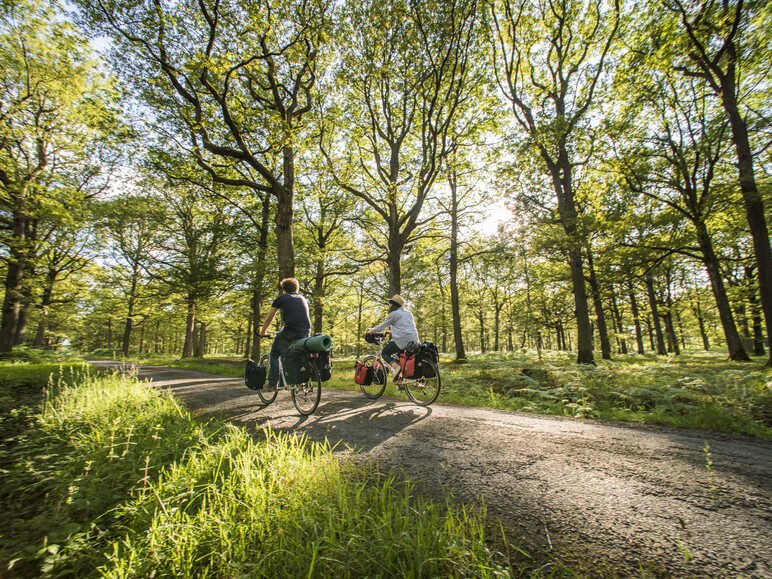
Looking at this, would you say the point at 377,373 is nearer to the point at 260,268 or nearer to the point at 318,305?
the point at 260,268

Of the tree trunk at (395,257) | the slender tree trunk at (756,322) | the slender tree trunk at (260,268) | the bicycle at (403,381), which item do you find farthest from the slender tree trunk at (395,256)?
the slender tree trunk at (756,322)

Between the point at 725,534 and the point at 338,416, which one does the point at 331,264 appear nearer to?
the point at 338,416

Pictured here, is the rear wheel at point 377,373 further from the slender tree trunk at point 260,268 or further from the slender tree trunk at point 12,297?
the slender tree trunk at point 12,297

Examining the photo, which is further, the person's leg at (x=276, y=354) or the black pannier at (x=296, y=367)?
the person's leg at (x=276, y=354)

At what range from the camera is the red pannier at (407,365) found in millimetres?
6039

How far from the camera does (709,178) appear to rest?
45.1ft

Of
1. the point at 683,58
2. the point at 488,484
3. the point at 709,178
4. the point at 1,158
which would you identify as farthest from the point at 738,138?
the point at 1,158

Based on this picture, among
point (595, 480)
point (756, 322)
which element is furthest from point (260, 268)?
point (756, 322)

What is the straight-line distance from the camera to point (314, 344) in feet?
17.3

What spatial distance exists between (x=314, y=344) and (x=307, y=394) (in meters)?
1.06

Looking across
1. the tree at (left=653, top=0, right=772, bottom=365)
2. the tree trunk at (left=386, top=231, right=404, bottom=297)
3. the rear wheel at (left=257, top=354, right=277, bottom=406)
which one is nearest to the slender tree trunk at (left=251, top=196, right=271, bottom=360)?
the tree trunk at (left=386, top=231, right=404, bottom=297)

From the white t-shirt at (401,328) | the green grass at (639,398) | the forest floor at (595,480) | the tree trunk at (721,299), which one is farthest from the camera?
the tree trunk at (721,299)

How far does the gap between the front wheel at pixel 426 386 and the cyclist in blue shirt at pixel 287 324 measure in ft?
8.43

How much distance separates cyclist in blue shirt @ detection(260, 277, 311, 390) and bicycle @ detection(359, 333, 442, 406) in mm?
1604
